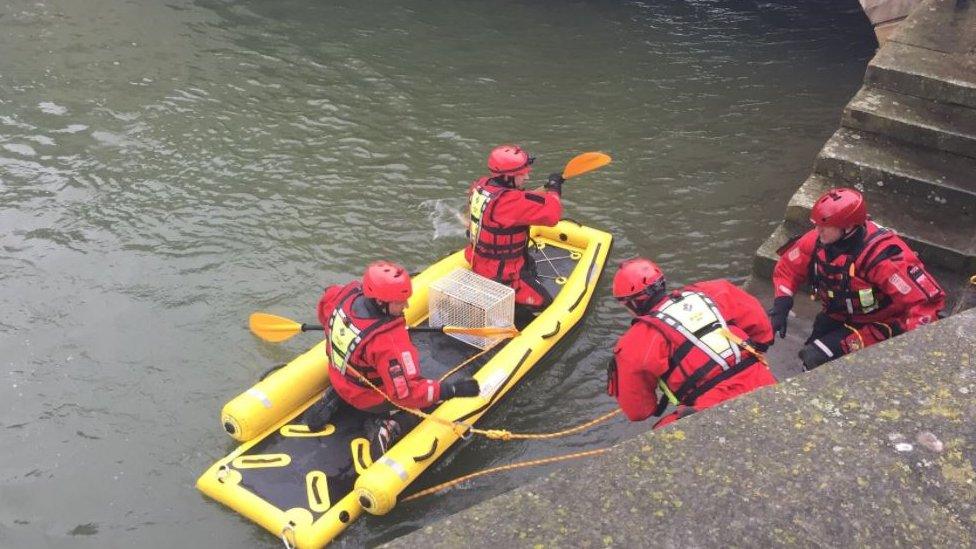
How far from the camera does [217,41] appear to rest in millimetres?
12109

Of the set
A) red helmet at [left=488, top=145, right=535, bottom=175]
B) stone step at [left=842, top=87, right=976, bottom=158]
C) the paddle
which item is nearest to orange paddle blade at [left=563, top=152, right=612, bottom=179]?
red helmet at [left=488, top=145, right=535, bottom=175]

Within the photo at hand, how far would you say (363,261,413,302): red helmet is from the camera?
462 cm

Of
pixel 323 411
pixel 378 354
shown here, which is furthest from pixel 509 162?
pixel 323 411

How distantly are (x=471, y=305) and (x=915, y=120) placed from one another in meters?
4.03

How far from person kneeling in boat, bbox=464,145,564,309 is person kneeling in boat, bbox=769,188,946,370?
6.16ft

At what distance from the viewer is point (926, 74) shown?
→ 6.79 m

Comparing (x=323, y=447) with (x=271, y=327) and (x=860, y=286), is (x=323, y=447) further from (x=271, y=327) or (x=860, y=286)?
(x=860, y=286)

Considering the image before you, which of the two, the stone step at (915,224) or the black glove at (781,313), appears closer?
the black glove at (781,313)

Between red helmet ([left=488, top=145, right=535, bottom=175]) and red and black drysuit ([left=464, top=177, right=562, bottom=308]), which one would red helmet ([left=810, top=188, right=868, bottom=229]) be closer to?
red and black drysuit ([left=464, top=177, right=562, bottom=308])

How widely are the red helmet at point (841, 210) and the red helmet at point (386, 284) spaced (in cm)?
246

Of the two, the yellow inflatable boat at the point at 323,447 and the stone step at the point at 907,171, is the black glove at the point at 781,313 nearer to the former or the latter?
the yellow inflatable boat at the point at 323,447

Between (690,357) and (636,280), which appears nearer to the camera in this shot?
(690,357)

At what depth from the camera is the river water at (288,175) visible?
550 centimetres

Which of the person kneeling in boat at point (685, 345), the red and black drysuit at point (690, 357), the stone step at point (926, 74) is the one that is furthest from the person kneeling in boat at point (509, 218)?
the stone step at point (926, 74)
